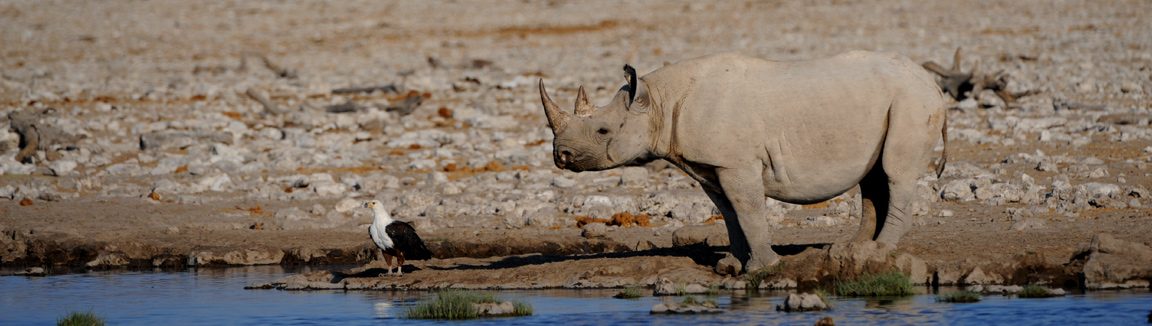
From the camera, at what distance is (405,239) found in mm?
11164

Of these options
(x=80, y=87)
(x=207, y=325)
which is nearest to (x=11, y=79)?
(x=80, y=87)

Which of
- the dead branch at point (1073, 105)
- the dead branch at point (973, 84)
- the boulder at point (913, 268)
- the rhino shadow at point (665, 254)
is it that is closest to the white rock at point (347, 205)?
the rhino shadow at point (665, 254)

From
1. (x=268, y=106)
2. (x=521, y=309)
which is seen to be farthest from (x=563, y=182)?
(x=268, y=106)

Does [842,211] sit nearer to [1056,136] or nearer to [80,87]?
[1056,136]

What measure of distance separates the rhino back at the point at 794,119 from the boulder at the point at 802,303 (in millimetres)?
1380

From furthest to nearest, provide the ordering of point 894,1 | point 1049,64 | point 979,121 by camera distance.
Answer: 1. point 894,1
2. point 1049,64
3. point 979,121

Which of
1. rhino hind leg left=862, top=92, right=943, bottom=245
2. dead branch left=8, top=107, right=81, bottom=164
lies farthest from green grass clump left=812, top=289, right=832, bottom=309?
dead branch left=8, top=107, right=81, bottom=164

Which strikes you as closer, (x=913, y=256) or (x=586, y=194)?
(x=913, y=256)

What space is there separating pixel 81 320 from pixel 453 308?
2488 millimetres

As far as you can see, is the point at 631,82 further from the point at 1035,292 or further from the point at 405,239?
the point at 1035,292

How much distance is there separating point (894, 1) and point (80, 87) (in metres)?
24.8

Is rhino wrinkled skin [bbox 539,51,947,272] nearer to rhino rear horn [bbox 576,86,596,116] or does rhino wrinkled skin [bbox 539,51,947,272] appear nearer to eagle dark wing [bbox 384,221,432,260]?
rhino rear horn [bbox 576,86,596,116]

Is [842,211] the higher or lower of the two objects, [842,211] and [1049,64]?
the lower

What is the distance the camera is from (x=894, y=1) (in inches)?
1655
